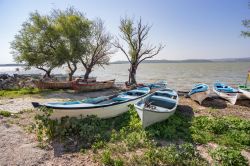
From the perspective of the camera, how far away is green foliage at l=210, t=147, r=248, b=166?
635cm

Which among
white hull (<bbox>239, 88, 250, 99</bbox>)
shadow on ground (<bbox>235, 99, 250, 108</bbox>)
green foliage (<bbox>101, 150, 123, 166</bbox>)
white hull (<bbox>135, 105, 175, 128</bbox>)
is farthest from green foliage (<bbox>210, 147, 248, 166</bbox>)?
white hull (<bbox>239, 88, 250, 99</bbox>)

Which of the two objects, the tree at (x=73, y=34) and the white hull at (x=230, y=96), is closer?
the white hull at (x=230, y=96)

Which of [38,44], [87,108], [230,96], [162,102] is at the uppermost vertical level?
[38,44]

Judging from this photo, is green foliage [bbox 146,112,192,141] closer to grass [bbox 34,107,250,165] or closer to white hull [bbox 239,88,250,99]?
grass [bbox 34,107,250,165]

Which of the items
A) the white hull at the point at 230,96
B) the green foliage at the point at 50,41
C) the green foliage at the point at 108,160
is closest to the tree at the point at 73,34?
the green foliage at the point at 50,41

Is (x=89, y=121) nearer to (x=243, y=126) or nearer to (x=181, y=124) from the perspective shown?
(x=181, y=124)

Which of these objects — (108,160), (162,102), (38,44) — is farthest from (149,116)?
(38,44)

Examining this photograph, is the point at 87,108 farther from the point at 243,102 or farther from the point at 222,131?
the point at 243,102

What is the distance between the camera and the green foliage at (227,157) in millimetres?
6352

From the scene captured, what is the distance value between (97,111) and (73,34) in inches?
656

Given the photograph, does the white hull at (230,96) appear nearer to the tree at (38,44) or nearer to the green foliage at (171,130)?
the green foliage at (171,130)

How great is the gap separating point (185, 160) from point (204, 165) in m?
0.58

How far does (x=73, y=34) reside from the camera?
79.0 feet

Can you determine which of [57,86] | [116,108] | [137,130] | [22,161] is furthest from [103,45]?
Result: [22,161]
